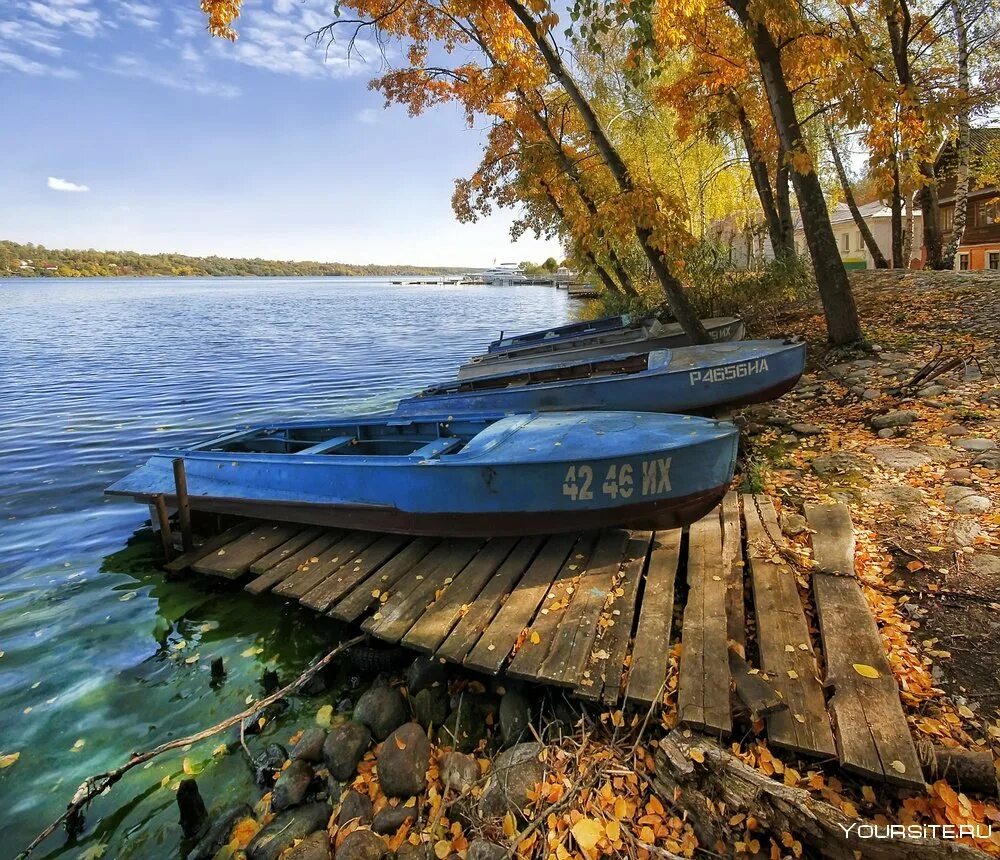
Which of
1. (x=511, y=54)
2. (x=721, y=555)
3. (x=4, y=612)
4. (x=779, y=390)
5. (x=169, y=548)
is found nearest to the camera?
(x=721, y=555)

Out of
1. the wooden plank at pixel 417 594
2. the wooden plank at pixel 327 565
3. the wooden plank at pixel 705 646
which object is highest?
the wooden plank at pixel 705 646

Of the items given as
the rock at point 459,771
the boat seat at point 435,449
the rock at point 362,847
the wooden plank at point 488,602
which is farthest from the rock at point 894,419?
the rock at point 362,847

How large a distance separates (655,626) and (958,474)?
3978 millimetres

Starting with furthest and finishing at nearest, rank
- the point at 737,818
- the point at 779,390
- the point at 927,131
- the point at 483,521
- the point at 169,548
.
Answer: the point at 927,131
the point at 779,390
the point at 169,548
the point at 483,521
the point at 737,818

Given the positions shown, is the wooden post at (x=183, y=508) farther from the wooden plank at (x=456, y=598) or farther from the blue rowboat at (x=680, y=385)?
the blue rowboat at (x=680, y=385)

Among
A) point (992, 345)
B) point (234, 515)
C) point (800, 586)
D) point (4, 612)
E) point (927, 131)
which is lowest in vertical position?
point (4, 612)

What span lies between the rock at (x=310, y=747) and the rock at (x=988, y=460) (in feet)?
22.4

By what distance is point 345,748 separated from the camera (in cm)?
380

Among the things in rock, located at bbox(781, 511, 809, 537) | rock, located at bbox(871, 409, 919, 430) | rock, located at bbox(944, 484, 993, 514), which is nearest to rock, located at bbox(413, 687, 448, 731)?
rock, located at bbox(781, 511, 809, 537)

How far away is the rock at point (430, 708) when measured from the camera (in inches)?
159

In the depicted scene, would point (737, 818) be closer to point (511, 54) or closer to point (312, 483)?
point (312, 483)

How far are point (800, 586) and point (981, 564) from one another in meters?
1.33

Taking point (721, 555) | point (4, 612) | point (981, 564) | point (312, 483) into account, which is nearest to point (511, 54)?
point (312, 483)

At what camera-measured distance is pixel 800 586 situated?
429cm
